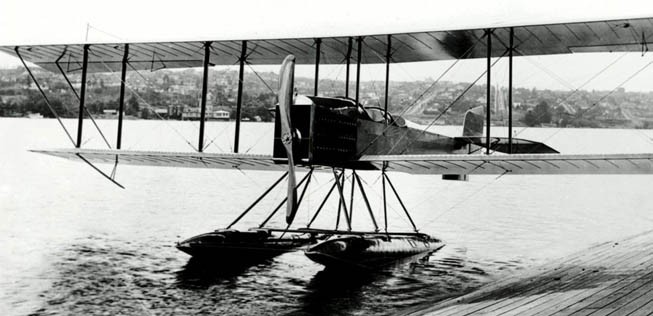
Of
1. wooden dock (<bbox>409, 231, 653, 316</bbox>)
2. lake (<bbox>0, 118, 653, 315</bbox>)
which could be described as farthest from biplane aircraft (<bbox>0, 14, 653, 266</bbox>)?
wooden dock (<bbox>409, 231, 653, 316</bbox>)

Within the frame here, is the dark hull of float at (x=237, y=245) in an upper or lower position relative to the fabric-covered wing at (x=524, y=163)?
lower

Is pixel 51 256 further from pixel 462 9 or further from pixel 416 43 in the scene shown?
pixel 462 9

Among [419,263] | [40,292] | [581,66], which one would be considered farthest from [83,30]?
[581,66]

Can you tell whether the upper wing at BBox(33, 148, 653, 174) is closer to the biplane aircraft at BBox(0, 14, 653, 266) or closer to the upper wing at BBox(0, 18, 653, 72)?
the biplane aircraft at BBox(0, 14, 653, 266)

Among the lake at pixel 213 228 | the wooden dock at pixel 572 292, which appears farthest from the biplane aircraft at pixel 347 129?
the wooden dock at pixel 572 292

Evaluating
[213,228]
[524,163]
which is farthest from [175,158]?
[213,228]

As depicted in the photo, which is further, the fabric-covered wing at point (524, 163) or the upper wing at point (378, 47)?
the upper wing at point (378, 47)

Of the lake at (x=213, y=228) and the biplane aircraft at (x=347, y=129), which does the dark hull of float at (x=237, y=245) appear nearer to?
the biplane aircraft at (x=347, y=129)
